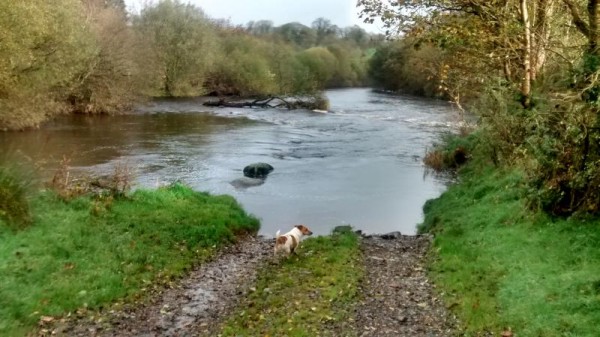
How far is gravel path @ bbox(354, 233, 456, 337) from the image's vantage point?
9609mm

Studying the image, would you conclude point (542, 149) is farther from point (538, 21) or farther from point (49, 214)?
point (49, 214)

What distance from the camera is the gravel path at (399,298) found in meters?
9.61

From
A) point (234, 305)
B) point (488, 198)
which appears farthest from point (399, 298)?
point (488, 198)

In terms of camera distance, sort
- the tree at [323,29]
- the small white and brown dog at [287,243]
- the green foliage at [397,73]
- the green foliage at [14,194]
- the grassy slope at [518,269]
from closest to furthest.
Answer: the grassy slope at [518,269] → the green foliage at [14,194] → the small white and brown dog at [287,243] → the green foliage at [397,73] → the tree at [323,29]

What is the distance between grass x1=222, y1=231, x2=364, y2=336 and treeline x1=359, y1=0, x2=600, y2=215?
16.5 feet

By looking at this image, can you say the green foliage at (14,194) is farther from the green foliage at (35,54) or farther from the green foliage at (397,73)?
the green foliage at (397,73)

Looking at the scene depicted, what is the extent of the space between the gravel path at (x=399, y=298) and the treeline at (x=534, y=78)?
350 cm

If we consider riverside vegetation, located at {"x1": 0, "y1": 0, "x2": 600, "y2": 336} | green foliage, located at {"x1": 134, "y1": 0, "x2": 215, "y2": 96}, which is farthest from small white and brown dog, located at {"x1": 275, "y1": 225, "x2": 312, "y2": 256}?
green foliage, located at {"x1": 134, "y1": 0, "x2": 215, "y2": 96}

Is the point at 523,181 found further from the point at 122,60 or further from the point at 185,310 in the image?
the point at 122,60

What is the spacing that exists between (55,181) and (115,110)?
35726mm

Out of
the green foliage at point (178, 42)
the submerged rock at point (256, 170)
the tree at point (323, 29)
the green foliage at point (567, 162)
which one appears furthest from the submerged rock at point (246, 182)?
the tree at point (323, 29)

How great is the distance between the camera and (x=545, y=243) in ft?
38.8

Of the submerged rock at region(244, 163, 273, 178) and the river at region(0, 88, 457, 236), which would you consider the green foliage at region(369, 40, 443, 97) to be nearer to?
the river at region(0, 88, 457, 236)

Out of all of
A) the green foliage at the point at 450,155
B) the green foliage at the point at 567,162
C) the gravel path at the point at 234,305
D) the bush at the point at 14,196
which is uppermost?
the green foliage at the point at 567,162
